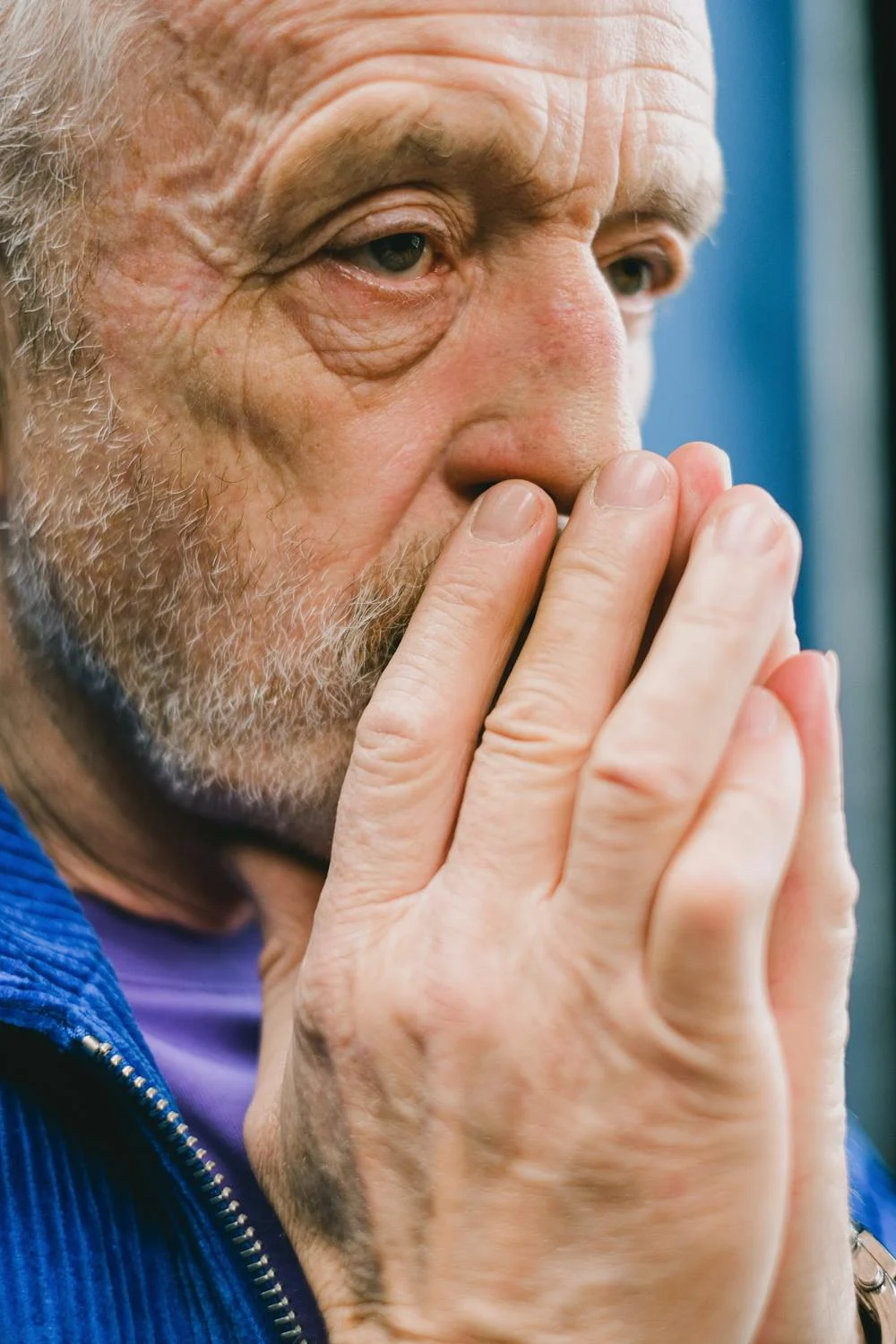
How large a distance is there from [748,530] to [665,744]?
0.65 ft

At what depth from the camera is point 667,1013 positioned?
3.07 feet

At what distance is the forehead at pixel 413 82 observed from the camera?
1149 millimetres

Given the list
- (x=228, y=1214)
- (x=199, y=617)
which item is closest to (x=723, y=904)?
(x=228, y=1214)

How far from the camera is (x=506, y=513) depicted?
1.17m

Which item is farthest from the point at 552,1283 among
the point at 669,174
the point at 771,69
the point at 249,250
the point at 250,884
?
the point at 771,69

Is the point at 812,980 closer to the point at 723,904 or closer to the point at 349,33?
the point at 723,904

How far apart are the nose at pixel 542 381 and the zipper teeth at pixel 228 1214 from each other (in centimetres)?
61

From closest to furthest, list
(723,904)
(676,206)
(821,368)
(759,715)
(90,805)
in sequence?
1. (723,904)
2. (759,715)
3. (676,206)
4. (90,805)
5. (821,368)

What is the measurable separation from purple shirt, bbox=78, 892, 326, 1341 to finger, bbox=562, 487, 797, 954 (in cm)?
52

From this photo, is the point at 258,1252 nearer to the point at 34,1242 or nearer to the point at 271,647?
the point at 34,1242

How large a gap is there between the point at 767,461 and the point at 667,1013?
242 centimetres

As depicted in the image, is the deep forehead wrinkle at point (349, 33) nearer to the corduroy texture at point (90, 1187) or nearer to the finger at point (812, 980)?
the finger at point (812, 980)

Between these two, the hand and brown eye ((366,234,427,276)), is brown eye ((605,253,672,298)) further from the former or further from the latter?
the hand

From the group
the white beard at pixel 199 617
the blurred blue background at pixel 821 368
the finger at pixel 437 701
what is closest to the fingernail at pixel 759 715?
the finger at pixel 437 701
